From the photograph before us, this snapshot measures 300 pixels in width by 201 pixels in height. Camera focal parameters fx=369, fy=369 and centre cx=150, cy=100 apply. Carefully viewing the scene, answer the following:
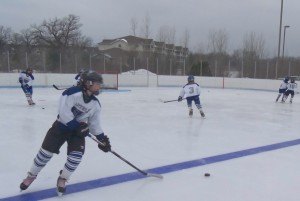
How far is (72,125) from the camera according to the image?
9.05 feet

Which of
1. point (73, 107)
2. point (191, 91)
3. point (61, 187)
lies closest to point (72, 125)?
point (73, 107)

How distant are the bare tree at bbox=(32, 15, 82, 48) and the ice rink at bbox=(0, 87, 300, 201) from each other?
87.0ft

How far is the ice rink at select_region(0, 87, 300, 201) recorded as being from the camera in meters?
2.95

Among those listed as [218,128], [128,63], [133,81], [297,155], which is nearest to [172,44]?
[128,63]

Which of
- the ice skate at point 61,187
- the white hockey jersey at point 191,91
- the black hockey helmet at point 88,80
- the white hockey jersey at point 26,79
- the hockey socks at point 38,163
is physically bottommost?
the ice skate at point 61,187

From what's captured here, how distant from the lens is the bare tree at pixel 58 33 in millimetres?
32469

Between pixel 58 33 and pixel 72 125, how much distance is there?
31.8 m

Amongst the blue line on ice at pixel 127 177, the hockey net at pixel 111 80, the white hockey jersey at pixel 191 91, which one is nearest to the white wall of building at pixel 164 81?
the hockey net at pixel 111 80

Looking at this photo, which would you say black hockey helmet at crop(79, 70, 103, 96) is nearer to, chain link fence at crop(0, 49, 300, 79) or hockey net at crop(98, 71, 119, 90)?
hockey net at crop(98, 71, 119, 90)

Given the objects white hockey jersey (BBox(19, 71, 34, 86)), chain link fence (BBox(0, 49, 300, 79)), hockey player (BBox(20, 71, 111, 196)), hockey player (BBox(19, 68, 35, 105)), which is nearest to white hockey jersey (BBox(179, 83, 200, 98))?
hockey player (BBox(19, 68, 35, 105))

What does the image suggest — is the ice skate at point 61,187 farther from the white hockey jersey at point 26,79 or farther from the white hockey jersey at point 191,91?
the white hockey jersey at point 26,79

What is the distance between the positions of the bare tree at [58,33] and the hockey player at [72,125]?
3036 centimetres

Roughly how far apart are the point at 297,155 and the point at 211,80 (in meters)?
14.6

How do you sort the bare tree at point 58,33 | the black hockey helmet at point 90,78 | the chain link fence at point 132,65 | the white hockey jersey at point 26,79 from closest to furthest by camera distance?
the black hockey helmet at point 90,78 < the white hockey jersey at point 26,79 < the chain link fence at point 132,65 < the bare tree at point 58,33
